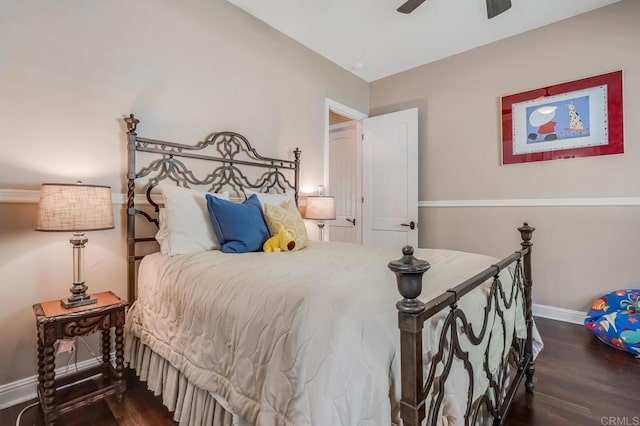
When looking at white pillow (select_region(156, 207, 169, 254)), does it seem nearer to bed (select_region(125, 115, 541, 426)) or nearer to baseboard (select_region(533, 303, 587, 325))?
bed (select_region(125, 115, 541, 426))

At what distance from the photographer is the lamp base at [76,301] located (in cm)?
160

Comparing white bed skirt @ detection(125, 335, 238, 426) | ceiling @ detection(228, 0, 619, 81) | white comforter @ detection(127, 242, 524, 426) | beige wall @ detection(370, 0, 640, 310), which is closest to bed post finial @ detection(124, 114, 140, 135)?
white comforter @ detection(127, 242, 524, 426)

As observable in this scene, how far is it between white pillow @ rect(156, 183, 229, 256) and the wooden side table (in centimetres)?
43

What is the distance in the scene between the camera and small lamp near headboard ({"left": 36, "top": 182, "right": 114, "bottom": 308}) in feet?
4.89

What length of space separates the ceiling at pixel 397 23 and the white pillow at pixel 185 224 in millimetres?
1857

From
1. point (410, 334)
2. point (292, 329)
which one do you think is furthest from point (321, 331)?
point (410, 334)

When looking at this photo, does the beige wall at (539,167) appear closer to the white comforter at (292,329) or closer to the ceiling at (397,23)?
the ceiling at (397,23)

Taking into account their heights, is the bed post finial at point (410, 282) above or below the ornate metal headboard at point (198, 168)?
below

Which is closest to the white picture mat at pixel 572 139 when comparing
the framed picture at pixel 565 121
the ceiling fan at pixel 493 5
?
the framed picture at pixel 565 121

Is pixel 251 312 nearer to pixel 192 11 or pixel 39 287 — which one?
pixel 39 287

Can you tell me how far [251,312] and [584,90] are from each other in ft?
11.4

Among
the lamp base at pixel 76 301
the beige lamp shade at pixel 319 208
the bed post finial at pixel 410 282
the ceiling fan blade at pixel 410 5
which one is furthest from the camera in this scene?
the beige lamp shade at pixel 319 208

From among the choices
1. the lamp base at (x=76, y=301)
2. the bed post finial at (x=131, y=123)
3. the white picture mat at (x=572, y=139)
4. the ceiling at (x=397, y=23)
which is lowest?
the lamp base at (x=76, y=301)

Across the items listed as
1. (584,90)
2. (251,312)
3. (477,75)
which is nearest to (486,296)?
(251,312)
